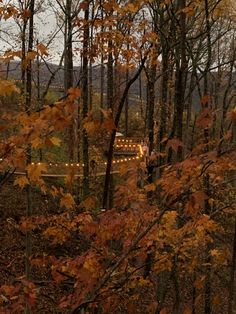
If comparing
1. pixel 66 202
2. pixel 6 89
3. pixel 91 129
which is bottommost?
pixel 66 202

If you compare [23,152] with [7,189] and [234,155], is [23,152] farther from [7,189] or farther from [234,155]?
[7,189]

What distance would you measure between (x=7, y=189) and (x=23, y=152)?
1538cm

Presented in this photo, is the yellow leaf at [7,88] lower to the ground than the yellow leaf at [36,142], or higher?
higher

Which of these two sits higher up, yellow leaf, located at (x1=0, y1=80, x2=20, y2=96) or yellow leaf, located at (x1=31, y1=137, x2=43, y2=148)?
yellow leaf, located at (x1=0, y1=80, x2=20, y2=96)

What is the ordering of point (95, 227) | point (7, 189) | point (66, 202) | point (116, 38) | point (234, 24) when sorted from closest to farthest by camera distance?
point (66, 202) < point (95, 227) < point (116, 38) < point (7, 189) < point (234, 24)

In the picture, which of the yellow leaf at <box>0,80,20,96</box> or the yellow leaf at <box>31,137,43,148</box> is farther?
the yellow leaf at <box>0,80,20,96</box>

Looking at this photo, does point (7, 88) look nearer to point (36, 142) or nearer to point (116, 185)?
point (36, 142)

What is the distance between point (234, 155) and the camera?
2.88 m

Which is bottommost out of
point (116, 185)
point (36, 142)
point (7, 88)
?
point (116, 185)

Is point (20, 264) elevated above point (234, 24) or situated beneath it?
situated beneath

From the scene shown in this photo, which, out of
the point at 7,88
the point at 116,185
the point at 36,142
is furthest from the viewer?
Result: the point at 116,185

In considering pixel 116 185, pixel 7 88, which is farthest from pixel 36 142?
pixel 116 185

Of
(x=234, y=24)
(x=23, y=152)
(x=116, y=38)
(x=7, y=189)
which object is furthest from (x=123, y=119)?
(x=23, y=152)

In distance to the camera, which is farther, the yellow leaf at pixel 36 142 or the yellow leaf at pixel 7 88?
the yellow leaf at pixel 7 88
